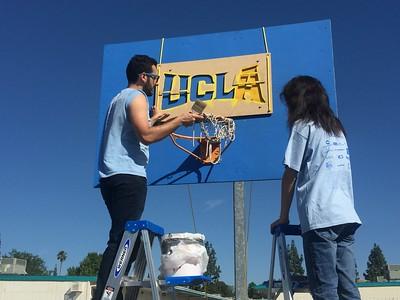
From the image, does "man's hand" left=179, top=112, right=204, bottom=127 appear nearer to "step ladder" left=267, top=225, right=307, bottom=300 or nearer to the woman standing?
the woman standing

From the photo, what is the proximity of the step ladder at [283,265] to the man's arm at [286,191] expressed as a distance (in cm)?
9

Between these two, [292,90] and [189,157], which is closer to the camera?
[292,90]

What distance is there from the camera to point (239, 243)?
5.17 m

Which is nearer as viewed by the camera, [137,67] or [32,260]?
[137,67]

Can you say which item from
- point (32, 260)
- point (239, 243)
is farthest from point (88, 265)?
point (239, 243)

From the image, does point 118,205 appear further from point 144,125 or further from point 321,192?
point 321,192

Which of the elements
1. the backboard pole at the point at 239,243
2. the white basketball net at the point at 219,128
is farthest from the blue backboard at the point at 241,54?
the backboard pole at the point at 239,243

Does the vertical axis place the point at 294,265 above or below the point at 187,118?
below

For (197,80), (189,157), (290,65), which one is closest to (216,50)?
(197,80)

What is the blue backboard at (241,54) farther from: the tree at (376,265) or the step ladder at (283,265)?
the tree at (376,265)

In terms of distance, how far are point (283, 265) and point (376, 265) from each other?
75.5 meters

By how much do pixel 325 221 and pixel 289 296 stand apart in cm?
62

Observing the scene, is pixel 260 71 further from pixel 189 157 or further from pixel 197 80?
pixel 189 157

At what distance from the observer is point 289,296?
2930mm
